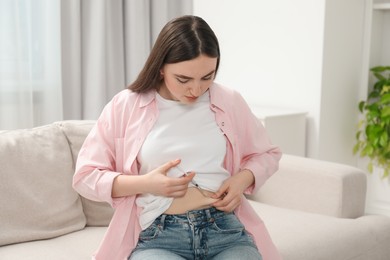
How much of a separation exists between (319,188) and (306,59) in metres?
1.06

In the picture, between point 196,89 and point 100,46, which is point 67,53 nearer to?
point 100,46

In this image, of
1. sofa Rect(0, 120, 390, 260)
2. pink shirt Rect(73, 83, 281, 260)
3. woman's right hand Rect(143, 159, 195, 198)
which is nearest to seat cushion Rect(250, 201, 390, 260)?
sofa Rect(0, 120, 390, 260)

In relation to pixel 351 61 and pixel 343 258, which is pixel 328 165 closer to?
pixel 343 258

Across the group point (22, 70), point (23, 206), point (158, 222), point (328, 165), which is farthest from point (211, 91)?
point (22, 70)

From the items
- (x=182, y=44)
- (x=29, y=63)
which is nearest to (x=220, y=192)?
(x=182, y=44)

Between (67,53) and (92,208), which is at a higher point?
(67,53)

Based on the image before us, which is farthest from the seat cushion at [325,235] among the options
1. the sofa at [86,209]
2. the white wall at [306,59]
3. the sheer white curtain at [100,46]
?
the sheer white curtain at [100,46]

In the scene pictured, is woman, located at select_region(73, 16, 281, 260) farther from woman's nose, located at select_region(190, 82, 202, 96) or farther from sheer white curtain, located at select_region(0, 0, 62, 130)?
sheer white curtain, located at select_region(0, 0, 62, 130)

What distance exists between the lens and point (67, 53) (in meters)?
3.14

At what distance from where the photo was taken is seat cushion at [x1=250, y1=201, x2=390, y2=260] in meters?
1.98

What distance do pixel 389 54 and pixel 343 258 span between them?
5.68ft

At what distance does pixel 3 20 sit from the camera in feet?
9.29

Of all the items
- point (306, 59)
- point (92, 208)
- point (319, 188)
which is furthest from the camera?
point (306, 59)

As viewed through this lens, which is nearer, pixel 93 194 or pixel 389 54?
pixel 93 194
